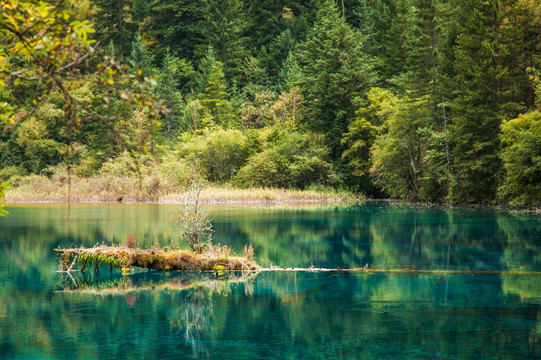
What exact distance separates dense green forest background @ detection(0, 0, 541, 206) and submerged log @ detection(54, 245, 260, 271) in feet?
10.3

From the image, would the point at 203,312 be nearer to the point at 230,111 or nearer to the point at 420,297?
the point at 420,297

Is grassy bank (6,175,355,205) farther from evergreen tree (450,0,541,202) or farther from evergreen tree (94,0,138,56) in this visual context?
evergreen tree (94,0,138,56)

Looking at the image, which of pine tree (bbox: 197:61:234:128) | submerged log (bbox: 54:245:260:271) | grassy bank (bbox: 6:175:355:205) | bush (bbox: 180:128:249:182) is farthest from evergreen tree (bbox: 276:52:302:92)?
submerged log (bbox: 54:245:260:271)

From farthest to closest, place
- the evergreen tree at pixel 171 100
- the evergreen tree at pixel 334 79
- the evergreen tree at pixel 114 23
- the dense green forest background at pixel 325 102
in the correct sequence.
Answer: the evergreen tree at pixel 114 23
the evergreen tree at pixel 171 100
the evergreen tree at pixel 334 79
the dense green forest background at pixel 325 102

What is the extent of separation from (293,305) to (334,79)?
4853 centimetres

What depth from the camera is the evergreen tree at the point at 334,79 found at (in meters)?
61.7

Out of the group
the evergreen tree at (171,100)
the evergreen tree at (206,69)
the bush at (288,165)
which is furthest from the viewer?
the evergreen tree at (206,69)

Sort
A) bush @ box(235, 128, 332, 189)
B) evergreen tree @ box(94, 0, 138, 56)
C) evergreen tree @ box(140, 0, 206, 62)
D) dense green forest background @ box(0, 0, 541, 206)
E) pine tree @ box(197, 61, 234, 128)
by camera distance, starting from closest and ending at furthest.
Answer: dense green forest background @ box(0, 0, 541, 206)
bush @ box(235, 128, 332, 189)
pine tree @ box(197, 61, 234, 128)
evergreen tree @ box(94, 0, 138, 56)
evergreen tree @ box(140, 0, 206, 62)

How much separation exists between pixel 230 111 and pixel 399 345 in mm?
70756

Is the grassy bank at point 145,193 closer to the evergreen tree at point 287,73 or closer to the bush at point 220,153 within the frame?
the bush at point 220,153

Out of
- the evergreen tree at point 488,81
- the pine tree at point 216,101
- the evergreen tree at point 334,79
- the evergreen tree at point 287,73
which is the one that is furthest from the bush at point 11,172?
the evergreen tree at point 488,81

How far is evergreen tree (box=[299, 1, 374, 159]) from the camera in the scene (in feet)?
202

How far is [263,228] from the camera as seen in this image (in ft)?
109

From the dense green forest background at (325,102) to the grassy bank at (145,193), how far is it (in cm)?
106
